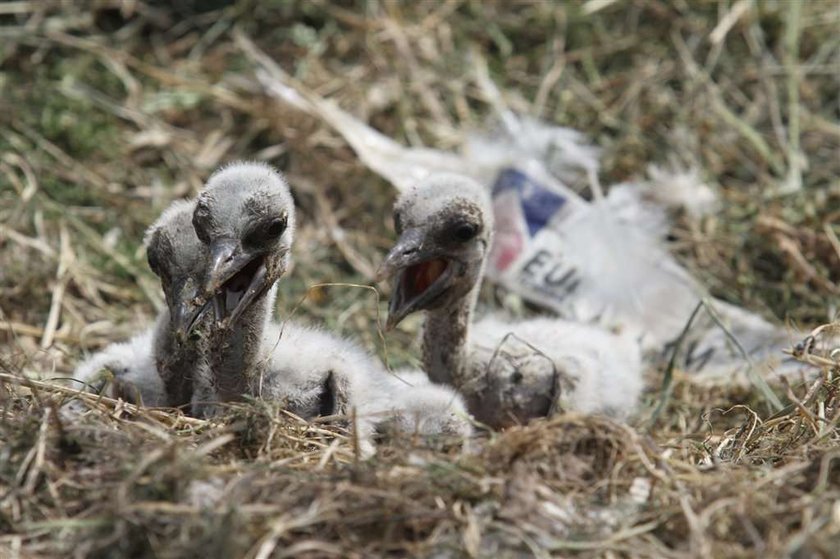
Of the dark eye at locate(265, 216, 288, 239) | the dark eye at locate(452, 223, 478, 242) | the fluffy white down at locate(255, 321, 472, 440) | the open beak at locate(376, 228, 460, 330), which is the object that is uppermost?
the dark eye at locate(265, 216, 288, 239)

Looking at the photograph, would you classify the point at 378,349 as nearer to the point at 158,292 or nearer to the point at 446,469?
the point at 158,292

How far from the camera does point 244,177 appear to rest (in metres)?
2.86

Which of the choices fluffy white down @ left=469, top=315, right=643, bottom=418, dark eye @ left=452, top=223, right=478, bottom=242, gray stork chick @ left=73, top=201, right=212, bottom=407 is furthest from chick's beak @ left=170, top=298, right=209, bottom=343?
fluffy white down @ left=469, top=315, right=643, bottom=418

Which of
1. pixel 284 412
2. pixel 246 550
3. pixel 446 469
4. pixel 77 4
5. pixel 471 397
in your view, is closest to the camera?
pixel 246 550

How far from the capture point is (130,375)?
315cm

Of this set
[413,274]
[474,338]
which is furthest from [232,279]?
[474,338]

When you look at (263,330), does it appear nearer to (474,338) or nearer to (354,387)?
(354,387)

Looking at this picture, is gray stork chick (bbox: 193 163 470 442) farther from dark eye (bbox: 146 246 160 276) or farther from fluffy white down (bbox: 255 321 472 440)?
dark eye (bbox: 146 246 160 276)

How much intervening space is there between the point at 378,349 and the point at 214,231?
1364mm

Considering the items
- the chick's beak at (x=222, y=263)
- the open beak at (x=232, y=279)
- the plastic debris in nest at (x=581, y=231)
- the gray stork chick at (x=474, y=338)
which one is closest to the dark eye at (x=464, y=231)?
the gray stork chick at (x=474, y=338)

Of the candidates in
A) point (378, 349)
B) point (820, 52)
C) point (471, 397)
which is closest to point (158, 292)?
point (378, 349)

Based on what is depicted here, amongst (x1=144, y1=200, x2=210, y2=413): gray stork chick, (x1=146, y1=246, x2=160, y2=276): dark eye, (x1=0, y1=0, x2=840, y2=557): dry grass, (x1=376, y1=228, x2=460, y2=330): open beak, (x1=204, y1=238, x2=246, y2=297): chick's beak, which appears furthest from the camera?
(x1=376, y1=228, x2=460, y2=330): open beak

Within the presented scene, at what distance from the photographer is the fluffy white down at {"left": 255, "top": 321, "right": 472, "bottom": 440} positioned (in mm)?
2912

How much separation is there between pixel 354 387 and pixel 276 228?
18.7 inches
